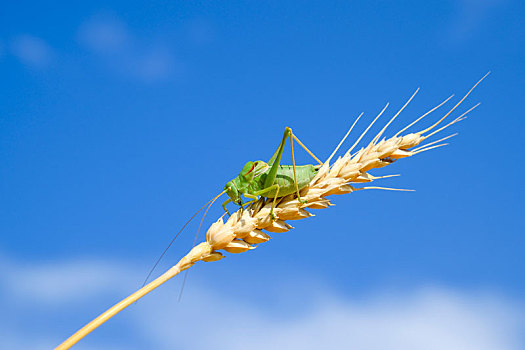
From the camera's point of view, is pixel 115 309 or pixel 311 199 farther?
pixel 311 199

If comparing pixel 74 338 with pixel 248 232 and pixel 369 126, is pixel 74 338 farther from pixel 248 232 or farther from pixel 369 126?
pixel 369 126

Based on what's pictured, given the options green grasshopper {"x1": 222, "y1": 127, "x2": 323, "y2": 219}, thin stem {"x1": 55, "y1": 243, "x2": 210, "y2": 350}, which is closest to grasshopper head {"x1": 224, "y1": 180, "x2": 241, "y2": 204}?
green grasshopper {"x1": 222, "y1": 127, "x2": 323, "y2": 219}

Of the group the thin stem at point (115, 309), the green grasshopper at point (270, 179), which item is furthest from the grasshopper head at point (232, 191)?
the thin stem at point (115, 309)

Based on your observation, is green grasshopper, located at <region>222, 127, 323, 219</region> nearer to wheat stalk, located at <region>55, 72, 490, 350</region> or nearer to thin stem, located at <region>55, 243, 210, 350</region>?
wheat stalk, located at <region>55, 72, 490, 350</region>

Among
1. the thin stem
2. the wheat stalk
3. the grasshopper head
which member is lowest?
the thin stem

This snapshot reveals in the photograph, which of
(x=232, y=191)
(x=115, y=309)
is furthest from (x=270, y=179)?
(x=115, y=309)

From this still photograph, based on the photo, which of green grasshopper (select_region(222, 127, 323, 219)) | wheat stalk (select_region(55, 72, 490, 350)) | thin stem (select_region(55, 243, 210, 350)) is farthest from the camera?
green grasshopper (select_region(222, 127, 323, 219))

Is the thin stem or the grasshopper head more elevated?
the grasshopper head

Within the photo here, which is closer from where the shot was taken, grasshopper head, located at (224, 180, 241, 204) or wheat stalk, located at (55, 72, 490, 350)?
wheat stalk, located at (55, 72, 490, 350)

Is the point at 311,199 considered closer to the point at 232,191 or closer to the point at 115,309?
the point at 232,191
